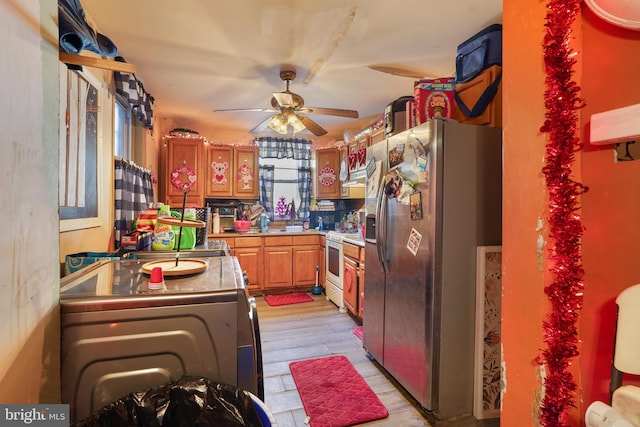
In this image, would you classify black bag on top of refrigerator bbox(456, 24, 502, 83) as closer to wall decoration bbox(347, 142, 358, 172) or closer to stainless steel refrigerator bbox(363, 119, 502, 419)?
stainless steel refrigerator bbox(363, 119, 502, 419)

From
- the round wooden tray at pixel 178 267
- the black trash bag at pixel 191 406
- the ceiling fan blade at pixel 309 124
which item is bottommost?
the black trash bag at pixel 191 406

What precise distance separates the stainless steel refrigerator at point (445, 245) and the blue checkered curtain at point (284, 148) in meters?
2.97

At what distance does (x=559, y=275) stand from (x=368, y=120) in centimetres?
365

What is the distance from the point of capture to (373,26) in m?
2.06

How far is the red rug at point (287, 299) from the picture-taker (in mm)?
3854

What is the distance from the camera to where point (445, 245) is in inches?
68.7

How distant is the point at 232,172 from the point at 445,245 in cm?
334

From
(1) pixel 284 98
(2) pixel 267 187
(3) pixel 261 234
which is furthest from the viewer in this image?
(2) pixel 267 187

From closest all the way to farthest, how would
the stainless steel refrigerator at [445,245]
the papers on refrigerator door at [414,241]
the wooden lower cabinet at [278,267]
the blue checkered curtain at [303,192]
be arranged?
1. the stainless steel refrigerator at [445,245]
2. the papers on refrigerator door at [414,241]
3. the wooden lower cabinet at [278,267]
4. the blue checkered curtain at [303,192]

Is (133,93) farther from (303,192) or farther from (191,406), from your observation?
(303,192)

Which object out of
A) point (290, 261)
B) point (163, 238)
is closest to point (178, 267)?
point (163, 238)

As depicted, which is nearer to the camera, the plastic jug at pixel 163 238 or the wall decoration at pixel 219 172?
the plastic jug at pixel 163 238

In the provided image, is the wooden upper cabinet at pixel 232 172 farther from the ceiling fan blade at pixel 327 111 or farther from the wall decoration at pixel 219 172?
the ceiling fan blade at pixel 327 111

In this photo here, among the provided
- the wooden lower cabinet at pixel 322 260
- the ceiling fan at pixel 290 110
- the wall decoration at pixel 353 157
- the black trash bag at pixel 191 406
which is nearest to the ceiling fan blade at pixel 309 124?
the ceiling fan at pixel 290 110
